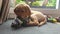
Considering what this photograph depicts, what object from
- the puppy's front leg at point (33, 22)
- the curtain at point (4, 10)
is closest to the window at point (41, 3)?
the curtain at point (4, 10)

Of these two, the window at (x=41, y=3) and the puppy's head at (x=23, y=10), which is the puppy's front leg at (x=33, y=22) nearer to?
the puppy's head at (x=23, y=10)

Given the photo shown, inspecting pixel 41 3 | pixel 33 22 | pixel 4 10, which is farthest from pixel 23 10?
pixel 41 3

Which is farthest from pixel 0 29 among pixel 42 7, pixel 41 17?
pixel 42 7

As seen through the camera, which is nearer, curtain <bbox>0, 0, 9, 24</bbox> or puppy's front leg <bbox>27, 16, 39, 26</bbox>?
puppy's front leg <bbox>27, 16, 39, 26</bbox>

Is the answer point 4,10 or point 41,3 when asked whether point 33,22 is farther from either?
point 41,3

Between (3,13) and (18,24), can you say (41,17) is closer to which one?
(18,24)

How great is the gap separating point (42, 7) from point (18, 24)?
0.74 meters

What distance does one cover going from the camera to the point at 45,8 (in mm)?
2283

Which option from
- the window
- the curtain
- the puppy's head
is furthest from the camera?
the window

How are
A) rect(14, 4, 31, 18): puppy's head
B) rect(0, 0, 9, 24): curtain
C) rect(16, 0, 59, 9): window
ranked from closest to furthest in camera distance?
rect(14, 4, 31, 18): puppy's head → rect(0, 0, 9, 24): curtain → rect(16, 0, 59, 9): window

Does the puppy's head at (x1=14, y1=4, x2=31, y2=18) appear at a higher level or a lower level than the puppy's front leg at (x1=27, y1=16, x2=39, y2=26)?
higher

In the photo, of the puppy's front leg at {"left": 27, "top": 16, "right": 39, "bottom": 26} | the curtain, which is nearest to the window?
the curtain

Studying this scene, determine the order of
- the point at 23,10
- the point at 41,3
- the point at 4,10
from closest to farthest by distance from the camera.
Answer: the point at 23,10 < the point at 4,10 < the point at 41,3

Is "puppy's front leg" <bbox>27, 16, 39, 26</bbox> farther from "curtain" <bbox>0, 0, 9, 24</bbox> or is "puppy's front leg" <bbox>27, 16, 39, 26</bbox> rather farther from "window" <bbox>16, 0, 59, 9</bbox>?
"window" <bbox>16, 0, 59, 9</bbox>
